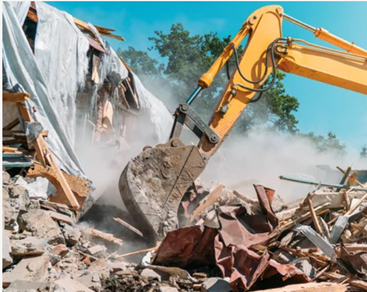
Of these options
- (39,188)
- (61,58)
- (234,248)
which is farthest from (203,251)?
(61,58)

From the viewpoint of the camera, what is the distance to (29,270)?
274 cm

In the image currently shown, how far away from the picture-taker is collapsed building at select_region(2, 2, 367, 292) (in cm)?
306

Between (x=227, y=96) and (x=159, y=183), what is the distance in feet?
5.80

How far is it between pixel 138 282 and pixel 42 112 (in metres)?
3.90

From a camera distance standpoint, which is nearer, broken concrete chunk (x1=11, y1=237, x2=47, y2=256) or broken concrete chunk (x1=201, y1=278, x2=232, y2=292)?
broken concrete chunk (x1=11, y1=237, x2=47, y2=256)

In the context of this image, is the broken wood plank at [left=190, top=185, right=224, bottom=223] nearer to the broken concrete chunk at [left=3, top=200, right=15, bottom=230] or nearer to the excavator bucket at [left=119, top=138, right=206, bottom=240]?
the excavator bucket at [left=119, top=138, right=206, bottom=240]

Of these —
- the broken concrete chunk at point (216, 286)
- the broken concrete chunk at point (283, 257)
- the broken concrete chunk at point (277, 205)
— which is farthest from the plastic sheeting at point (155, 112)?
the broken concrete chunk at point (216, 286)

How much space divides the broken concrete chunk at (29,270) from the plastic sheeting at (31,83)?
126 inches

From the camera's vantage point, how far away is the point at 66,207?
4793 millimetres

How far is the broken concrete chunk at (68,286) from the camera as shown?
8.25 feet

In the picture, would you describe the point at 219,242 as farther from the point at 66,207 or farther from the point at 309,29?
the point at 309,29

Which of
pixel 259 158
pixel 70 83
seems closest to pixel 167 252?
pixel 70 83

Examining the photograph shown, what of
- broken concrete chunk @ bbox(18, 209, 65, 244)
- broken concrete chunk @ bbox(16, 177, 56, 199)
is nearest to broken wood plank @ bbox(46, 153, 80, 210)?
broken concrete chunk @ bbox(16, 177, 56, 199)

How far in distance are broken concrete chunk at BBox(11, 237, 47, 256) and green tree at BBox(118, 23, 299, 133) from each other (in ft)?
56.6
